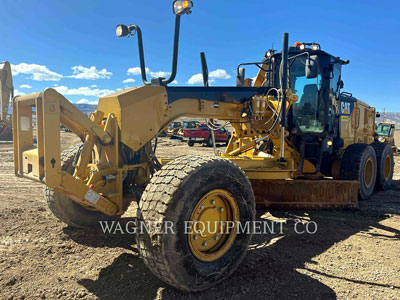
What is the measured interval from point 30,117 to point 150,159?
1.42 m

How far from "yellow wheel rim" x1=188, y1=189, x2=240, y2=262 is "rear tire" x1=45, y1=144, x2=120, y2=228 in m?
1.90

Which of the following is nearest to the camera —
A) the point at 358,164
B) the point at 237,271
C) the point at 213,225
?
the point at 213,225

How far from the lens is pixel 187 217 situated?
301cm

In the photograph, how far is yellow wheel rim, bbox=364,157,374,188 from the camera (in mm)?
7375

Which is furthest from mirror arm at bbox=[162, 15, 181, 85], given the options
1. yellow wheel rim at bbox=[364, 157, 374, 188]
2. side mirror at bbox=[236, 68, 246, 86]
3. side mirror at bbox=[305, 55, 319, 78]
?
yellow wheel rim at bbox=[364, 157, 374, 188]

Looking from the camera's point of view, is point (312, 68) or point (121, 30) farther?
point (312, 68)

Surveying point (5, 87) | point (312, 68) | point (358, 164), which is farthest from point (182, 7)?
point (5, 87)

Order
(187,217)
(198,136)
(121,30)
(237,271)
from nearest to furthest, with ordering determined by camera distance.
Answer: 1. (187,217)
2. (237,271)
3. (121,30)
4. (198,136)

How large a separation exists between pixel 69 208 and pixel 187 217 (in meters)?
2.11

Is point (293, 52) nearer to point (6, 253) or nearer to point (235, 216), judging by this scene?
point (235, 216)

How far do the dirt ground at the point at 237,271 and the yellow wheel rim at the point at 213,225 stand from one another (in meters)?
0.34

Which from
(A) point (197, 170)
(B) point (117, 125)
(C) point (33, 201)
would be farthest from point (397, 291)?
(C) point (33, 201)

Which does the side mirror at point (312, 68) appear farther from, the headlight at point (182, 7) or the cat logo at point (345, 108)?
the cat logo at point (345, 108)

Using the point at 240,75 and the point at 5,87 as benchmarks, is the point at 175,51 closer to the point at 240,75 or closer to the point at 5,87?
the point at 240,75
